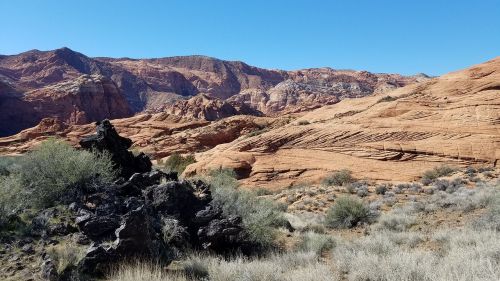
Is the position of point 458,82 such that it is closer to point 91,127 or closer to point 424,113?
point 424,113

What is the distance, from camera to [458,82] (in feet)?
111

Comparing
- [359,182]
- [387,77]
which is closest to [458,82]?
[359,182]

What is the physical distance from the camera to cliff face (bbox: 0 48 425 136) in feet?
275

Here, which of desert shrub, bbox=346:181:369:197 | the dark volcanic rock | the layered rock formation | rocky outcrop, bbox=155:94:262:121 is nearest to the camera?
the dark volcanic rock

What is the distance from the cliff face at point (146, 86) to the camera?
83.9 metres

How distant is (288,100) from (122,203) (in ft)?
363

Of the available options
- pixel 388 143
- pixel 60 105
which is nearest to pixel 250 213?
pixel 388 143

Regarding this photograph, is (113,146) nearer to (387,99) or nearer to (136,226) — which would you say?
(136,226)

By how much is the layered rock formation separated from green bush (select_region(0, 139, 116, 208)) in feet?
59.0

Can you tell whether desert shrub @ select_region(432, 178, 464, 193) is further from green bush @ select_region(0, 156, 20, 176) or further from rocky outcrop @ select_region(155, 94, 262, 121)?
rocky outcrop @ select_region(155, 94, 262, 121)

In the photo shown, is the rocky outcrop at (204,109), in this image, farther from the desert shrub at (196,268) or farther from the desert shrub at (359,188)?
the desert shrub at (196,268)

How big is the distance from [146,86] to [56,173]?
13435cm

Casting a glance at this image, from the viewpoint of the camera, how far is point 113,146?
10875 millimetres

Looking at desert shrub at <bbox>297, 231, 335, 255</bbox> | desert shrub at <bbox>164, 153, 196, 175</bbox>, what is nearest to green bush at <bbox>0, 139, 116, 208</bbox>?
desert shrub at <bbox>297, 231, 335, 255</bbox>
